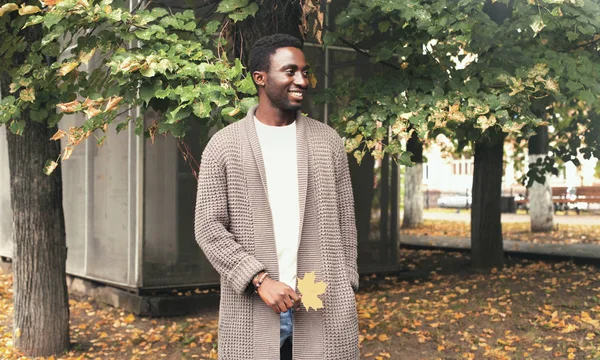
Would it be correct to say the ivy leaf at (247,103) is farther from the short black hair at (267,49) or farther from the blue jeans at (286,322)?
the blue jeans at (286,322)

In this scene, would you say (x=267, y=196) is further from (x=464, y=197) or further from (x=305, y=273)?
(x=464, y=197)

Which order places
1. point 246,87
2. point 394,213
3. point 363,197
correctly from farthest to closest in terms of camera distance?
point 394,213, point 363,197, point 246,87

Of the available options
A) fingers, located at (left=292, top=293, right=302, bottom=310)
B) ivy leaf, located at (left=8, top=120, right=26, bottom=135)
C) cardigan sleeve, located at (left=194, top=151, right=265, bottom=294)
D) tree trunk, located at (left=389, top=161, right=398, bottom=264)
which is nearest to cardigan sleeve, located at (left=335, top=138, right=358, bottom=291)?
fingers, located at (left=292, top=293, right=302, bottom=310)

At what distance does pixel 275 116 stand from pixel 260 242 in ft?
1.49

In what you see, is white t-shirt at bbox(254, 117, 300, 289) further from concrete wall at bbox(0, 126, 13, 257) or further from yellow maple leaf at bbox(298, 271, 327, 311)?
concrete wall at bbox(0, 126, 13, 257)

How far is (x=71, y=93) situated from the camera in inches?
220

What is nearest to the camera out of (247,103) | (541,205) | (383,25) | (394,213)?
(247,103)

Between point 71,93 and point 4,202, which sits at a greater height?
point 71,93

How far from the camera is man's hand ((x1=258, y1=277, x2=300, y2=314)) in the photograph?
2574mm

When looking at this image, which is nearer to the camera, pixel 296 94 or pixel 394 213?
pixel 296 94

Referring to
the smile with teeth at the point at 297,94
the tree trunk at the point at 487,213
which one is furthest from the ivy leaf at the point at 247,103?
the tree trunk at the point at 487,213

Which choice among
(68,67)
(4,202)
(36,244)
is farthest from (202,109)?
(4,202)

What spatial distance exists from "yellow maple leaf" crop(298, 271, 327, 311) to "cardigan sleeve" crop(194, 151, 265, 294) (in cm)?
16

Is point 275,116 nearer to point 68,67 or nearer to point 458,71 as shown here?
point 68,67
